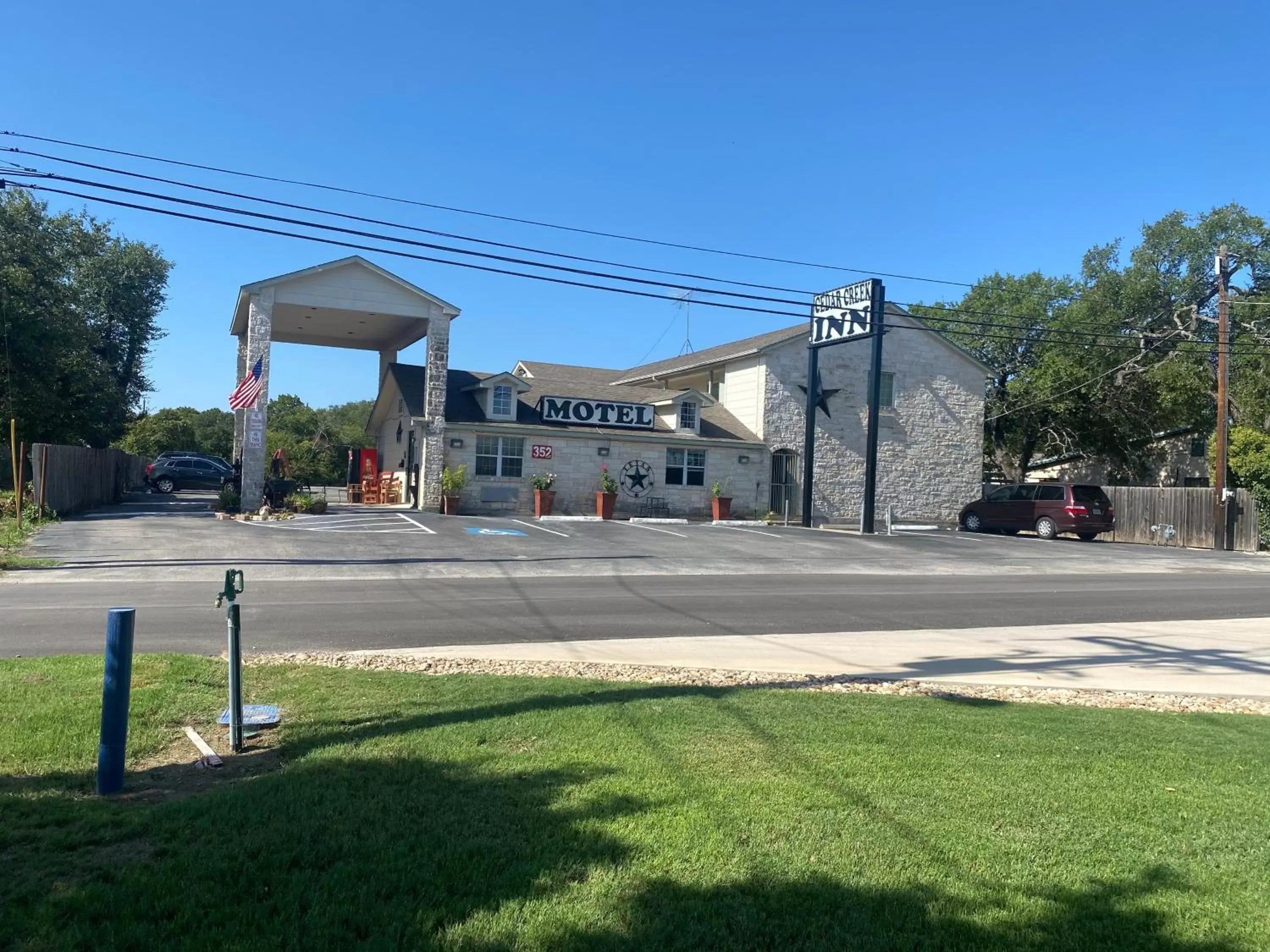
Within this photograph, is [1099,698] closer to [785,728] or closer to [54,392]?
[785,728]

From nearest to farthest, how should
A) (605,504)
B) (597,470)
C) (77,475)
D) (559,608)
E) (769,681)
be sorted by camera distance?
(769,681), (559,608), (77,475), (605,504), (597,470)

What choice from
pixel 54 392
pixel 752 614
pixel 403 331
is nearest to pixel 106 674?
pixel 752 614

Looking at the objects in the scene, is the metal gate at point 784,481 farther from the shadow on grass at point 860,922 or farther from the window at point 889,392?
the shadow on grass at point 860,922

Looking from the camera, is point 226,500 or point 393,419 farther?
point 393,419

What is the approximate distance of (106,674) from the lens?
16.3 ft

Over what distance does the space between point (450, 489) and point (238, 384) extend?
9.05m

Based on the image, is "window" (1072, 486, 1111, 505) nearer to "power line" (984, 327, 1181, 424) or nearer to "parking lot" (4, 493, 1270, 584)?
"parking lot" (4, 493, 1270, 584)

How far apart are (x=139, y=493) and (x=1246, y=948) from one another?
40.3 metres

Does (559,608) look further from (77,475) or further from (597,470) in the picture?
(77,475)

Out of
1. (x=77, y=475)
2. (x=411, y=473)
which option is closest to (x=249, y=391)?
(x=77, y=475)

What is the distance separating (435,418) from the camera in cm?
2900

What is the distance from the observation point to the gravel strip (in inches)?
314

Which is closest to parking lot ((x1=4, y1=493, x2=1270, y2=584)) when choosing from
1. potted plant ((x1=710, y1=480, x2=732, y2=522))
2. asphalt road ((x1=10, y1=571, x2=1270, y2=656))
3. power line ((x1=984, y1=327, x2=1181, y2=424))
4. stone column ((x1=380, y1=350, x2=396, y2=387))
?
asphalt road ((x1=10, y1=571, x2=1270, y2=656))

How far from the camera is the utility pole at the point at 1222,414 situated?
28.1 metres
